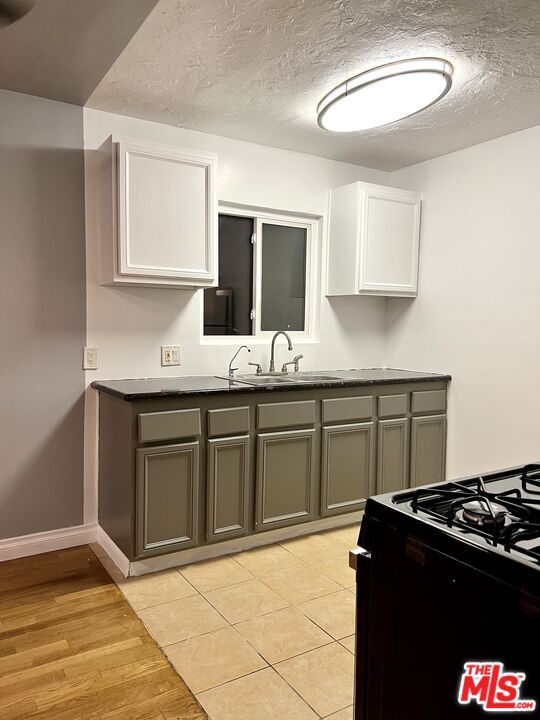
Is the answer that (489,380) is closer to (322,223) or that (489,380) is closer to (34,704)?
(322,223)

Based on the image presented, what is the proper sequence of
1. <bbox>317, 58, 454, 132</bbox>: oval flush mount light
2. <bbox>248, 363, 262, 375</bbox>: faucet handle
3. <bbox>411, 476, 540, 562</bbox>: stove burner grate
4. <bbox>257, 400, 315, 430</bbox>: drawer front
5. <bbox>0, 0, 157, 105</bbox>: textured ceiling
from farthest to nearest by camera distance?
<bbox>248, 363, 262, 375</bbox>: faucet handle
<bbox>257, 400, 315, 430</bbox>: drawer front
<bbox>317, 58, 454, 132</bbox>: oval flush mount light
<bbox>0, 0, 157, 105</bbox>: textured ceiling
<bbox>411, 476, 540, 562</bbox>: stove burner grate

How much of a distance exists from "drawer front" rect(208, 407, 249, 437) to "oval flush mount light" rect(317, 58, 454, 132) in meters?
1.67

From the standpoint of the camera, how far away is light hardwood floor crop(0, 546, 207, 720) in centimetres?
178

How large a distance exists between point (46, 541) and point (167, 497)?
827 millimetres

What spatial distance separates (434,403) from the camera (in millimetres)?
3723

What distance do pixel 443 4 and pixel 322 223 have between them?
1948 mm

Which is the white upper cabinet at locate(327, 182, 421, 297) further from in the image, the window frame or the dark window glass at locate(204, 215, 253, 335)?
the dark window glass at locate(204, 215, 253, 335)

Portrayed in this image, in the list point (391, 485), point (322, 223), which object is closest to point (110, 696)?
point (391, 485)

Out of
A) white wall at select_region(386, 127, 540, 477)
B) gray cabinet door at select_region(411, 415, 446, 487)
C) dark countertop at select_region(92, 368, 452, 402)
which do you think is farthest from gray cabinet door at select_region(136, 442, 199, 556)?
white wall at select_region(386, 127, 540, 477)

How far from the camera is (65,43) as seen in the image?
2260mm

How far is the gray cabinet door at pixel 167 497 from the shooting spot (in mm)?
2641

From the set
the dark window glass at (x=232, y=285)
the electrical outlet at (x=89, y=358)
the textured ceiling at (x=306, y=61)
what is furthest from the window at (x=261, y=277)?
the electrical outlet at (x=89, y=358)

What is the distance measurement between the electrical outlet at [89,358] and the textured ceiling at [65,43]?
1349mm

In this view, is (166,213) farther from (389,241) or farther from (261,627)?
(261,627)
